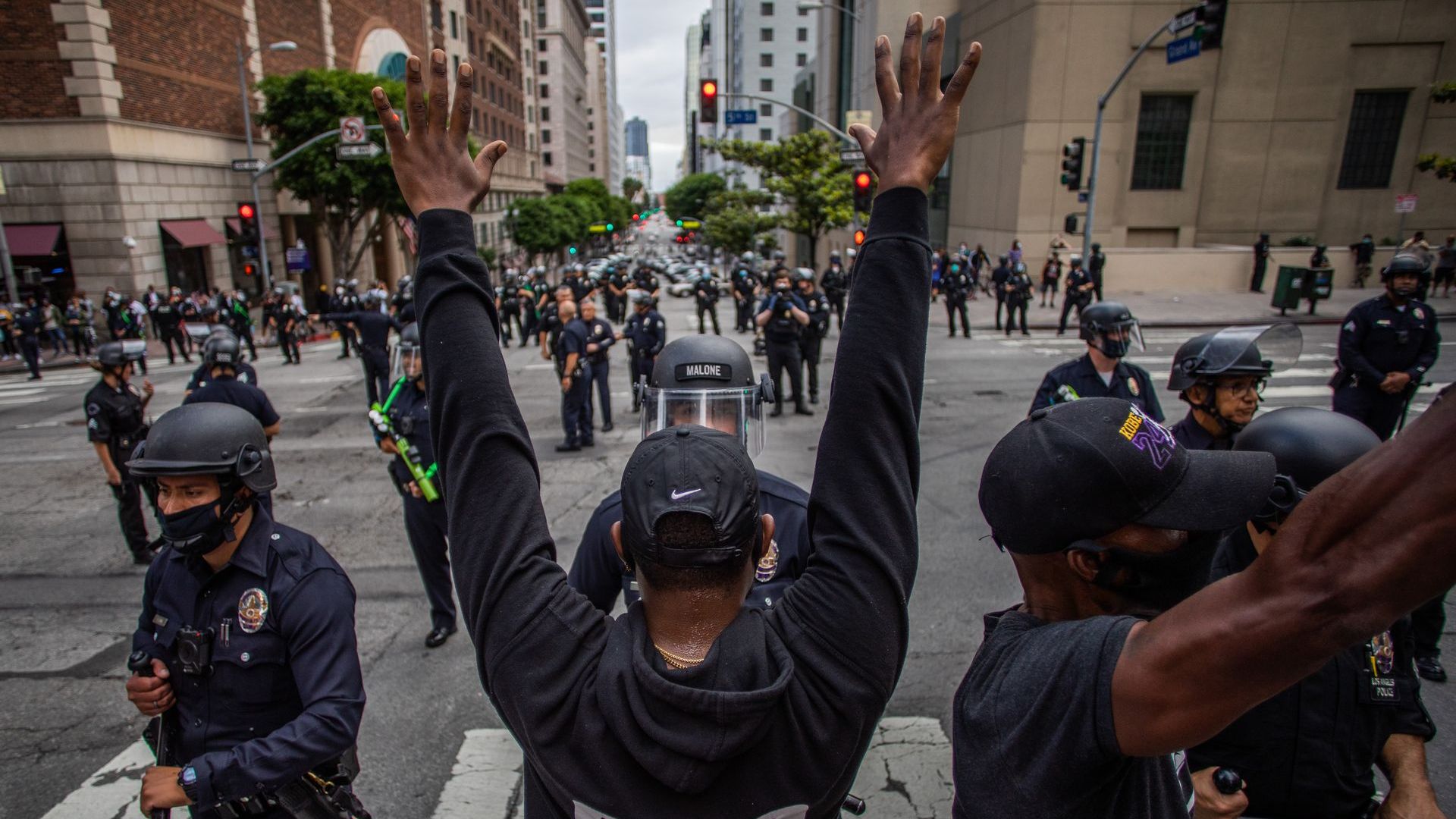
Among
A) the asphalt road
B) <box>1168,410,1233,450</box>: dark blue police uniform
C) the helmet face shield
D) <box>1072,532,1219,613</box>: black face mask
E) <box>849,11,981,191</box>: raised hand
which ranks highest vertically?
<box>849,11,981,191</box>: raised hand

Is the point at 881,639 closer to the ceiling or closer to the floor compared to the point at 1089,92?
closer to the floor

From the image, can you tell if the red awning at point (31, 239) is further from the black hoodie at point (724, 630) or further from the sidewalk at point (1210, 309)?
the black hoodie at point (724, 630)

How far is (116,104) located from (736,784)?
101 feet

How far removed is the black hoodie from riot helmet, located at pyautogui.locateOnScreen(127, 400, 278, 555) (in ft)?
5.56

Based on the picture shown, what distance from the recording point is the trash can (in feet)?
72.5

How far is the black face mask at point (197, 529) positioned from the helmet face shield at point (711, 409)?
1569 mm

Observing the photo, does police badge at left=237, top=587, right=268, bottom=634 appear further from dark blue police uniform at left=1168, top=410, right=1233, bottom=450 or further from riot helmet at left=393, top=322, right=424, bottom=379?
dark blue police uniform at left=1168, top=410, right=1233, bottom=450

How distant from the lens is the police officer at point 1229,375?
14.1 feet

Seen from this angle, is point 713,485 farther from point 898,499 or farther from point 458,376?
point 458,376

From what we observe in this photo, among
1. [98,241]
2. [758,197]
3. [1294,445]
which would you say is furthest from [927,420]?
[758,197]

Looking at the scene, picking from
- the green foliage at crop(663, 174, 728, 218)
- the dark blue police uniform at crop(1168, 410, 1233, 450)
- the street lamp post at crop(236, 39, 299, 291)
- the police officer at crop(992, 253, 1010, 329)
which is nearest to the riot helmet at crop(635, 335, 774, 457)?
the dark blue police uniform at crop(1168, 410, 1233, 450)

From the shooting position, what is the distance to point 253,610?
2.63 m

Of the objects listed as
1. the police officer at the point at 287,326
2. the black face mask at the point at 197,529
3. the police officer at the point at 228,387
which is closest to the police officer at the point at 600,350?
the police officer at the point at 228,387

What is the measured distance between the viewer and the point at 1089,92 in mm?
28984
